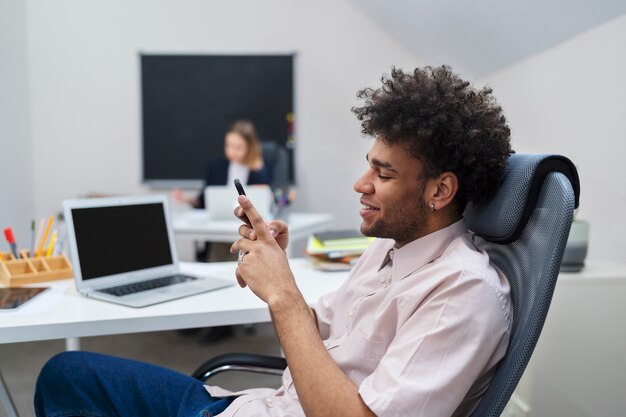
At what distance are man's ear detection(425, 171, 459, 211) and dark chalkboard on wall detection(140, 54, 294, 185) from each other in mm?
3521

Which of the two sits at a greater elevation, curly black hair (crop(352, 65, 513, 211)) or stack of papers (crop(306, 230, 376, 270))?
curly black hair (crop(352, 65, 513, 211))

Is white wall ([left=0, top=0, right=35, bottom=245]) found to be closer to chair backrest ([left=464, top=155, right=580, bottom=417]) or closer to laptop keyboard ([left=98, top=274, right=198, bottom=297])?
laptop keyboard ([left=98, top=274, right=198, bottom=297])

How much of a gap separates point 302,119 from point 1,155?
2.26 meters

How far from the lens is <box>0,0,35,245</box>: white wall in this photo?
12.6ft

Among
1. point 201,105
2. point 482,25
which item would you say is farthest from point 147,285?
point 201,105

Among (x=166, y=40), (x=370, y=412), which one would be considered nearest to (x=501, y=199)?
(x=370, y=412)

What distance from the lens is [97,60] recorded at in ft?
14.4

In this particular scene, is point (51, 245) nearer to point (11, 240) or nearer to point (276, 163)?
point (11, 240)

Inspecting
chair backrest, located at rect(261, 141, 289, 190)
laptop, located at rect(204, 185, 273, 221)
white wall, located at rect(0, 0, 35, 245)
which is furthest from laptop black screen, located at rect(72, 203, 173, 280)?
white wall, located at rect(0, 0, 35, 245)

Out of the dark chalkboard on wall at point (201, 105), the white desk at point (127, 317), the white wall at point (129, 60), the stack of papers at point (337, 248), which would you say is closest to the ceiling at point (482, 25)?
the white wall at point (129, 60)

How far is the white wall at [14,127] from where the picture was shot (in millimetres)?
3838

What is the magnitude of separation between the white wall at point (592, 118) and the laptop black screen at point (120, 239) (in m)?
1.55

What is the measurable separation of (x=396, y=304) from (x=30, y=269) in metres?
1.18

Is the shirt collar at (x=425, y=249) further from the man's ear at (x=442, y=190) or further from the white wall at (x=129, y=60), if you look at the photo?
the white wall at (x=129, y=60)
